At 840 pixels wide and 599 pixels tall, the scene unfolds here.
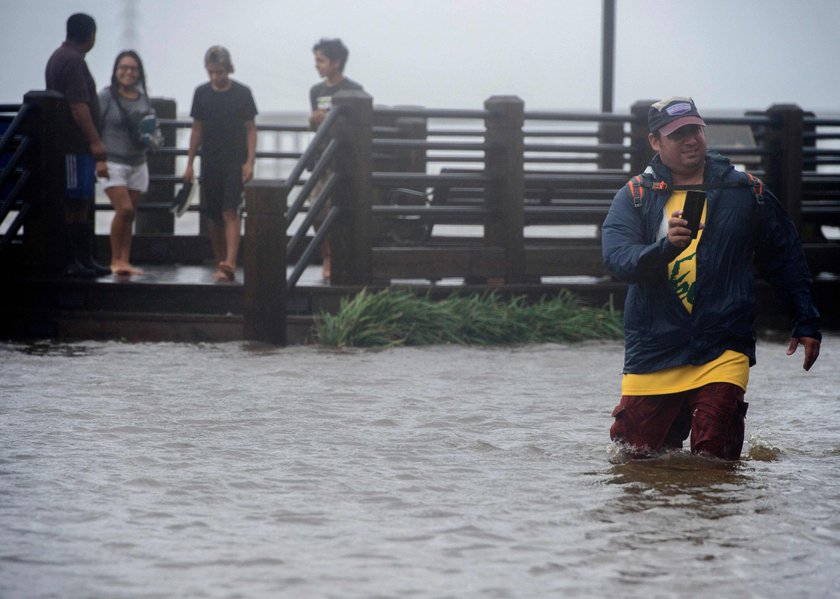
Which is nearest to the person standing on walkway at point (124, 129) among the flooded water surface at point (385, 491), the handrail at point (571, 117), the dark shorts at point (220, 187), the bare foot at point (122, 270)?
the bare foot at point (122, 270)

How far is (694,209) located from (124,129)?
322 inches

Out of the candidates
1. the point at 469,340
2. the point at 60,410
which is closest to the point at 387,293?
the point at 469,340

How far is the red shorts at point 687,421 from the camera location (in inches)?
253

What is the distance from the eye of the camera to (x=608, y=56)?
16.0 m

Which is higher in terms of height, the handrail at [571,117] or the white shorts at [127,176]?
the handrail at [571,117]

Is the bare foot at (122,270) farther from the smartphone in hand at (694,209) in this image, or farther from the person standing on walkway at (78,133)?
the smartphone in hand at (694,209)

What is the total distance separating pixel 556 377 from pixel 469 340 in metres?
2.12

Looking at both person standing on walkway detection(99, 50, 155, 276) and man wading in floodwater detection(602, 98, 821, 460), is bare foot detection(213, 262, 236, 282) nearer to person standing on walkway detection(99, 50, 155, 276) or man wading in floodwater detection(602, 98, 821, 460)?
person standing on walkway detection(99, 50, 155, 276)

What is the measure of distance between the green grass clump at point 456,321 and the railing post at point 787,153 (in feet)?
8.37

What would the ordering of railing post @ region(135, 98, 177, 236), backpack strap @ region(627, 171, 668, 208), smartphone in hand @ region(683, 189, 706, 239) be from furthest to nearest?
railing post @ region(135, 98, 177, 236), backpack strap @ region(627, 171, 668, 208), smartphone in hand @ region(683, 189, 706, 239)

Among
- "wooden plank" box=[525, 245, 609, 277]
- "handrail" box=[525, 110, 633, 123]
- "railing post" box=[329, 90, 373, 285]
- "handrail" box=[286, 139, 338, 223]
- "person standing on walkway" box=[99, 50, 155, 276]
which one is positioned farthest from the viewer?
"wooden plank" box=[525, 245, 609, 277]

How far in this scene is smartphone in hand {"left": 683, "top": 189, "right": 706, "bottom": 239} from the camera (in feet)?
19.8

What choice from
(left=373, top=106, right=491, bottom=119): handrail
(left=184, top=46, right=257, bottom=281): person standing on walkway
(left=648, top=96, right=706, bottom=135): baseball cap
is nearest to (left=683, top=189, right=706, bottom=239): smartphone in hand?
(left=648, top=96, right=706, bottom=135): baseball cap

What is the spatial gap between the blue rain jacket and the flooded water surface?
55 cm
